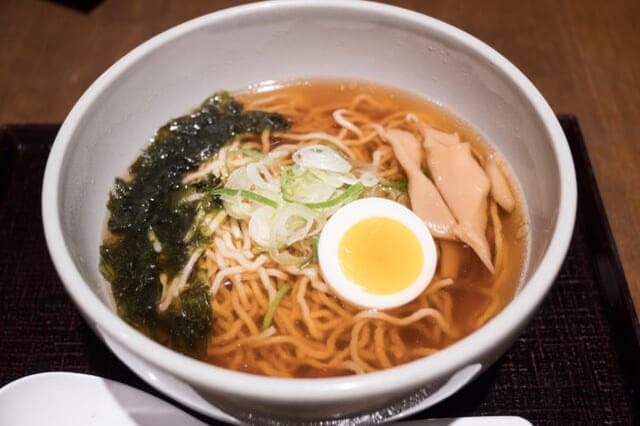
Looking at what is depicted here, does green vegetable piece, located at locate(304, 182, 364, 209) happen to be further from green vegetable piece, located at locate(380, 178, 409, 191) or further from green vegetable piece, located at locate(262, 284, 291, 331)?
green vegetable piece, located at locate(262, 284, 291, 331)

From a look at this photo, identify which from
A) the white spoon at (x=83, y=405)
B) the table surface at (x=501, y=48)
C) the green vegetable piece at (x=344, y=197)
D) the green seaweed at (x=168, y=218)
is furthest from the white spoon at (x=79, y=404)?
the table surface at (x=501, y=48)

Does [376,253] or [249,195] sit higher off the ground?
[249,195]

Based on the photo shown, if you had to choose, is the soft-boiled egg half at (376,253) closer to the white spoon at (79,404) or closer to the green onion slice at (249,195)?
the green onion slice at (249,195)

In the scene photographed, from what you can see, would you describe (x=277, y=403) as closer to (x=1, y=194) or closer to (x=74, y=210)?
(x=74, y=210)

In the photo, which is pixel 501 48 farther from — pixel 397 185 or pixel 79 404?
pixel 79 404

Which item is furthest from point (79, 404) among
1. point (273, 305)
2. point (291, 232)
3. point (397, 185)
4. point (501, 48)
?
point (501, 48)
